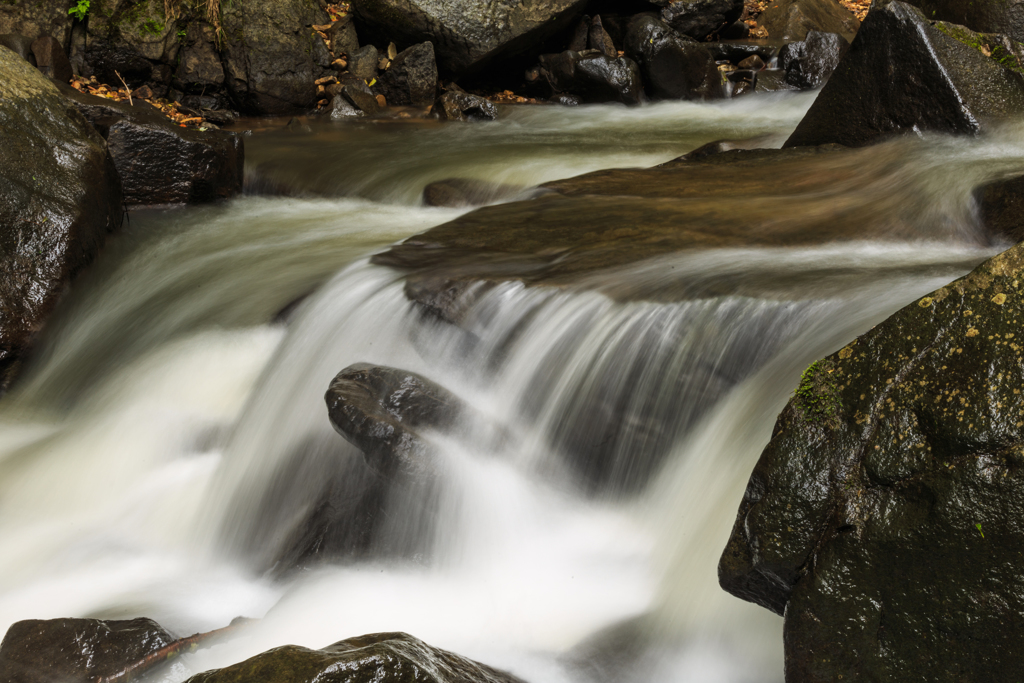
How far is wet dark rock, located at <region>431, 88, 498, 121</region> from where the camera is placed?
960 centimetres

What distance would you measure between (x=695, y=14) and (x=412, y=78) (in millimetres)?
4555

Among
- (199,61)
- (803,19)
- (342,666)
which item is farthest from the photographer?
(803,19)

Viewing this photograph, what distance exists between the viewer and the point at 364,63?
33.9ft

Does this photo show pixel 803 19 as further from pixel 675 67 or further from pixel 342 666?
pixel 342 666

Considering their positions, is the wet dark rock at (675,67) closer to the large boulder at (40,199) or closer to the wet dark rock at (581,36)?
the wet dark rock at (581,36)

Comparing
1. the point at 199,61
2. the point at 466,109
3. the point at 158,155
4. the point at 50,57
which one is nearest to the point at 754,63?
the point at 466,109

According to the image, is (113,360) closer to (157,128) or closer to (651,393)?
(157,128)

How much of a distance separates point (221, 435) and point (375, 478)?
1104mm

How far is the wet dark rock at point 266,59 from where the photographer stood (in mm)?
9836

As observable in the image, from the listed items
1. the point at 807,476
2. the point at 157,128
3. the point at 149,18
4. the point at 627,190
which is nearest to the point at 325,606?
the point at 807,476

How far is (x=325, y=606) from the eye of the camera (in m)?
2.80

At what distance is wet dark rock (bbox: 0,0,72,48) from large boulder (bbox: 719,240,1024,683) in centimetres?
970

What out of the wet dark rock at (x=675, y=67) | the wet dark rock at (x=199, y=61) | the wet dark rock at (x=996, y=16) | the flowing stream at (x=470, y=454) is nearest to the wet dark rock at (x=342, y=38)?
the wet dark rock at (x=199, y=61)

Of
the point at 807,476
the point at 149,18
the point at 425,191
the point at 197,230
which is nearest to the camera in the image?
the point at 807,476
